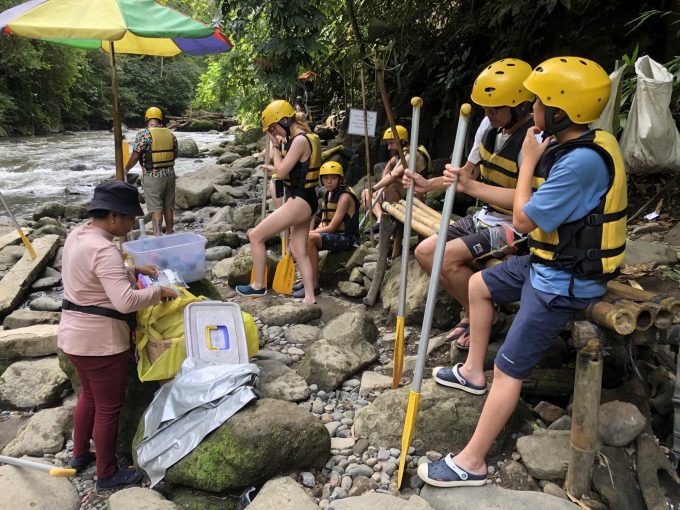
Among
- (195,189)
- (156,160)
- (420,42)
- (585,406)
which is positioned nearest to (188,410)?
(585,406)

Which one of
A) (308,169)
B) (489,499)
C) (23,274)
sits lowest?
(23,274)

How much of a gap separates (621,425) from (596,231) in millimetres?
1081

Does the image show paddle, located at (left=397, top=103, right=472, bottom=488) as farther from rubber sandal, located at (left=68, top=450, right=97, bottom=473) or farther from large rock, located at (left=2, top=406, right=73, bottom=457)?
large rock, located at (left=2, top=406, right=73, bottom=457)

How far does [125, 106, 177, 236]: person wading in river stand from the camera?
7676 mm

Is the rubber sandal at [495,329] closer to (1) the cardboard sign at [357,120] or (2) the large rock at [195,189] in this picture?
(1) the cardboard sign at [357,120]

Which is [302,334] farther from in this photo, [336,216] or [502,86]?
[502,86]

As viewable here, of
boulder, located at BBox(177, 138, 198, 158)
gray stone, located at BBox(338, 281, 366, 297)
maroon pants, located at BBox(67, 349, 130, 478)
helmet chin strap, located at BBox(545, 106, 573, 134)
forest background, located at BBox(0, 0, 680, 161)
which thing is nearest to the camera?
helmet chin strap, located at BBox(545, 106, 573, 134)

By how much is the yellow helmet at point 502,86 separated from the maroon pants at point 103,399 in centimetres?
254

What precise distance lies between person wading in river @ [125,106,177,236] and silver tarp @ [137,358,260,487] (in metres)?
5.23

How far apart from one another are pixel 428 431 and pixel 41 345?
347cm

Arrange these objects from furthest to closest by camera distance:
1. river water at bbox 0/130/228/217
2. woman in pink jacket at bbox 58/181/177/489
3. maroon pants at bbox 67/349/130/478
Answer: river water at bbox 0/130/228/217
maroon pants at bbox 67/349/130/478
woman in pink jacket at bbox 58/181/177/489

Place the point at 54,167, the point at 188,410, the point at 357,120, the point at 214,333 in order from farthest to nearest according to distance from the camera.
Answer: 1. the point at 54,167
2. the point at 357,120
3. the point at 214,333
4. the point at 188,410

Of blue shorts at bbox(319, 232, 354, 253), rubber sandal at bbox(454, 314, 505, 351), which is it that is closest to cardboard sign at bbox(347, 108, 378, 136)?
blue shorts at bbox(319, 232, 354, 253)

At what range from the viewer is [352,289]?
5723 mm
